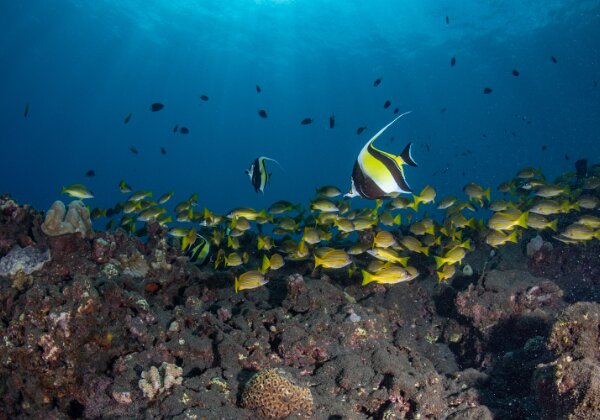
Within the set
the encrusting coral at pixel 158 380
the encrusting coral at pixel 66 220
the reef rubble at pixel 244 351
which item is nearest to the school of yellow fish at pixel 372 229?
the reef rubble at pixel 244 351

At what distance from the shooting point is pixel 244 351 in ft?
15.9

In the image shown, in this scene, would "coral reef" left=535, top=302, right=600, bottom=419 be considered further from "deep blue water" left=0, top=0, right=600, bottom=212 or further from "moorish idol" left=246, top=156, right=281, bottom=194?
"deep blue water" left=0, top=0, right=600, bottom=212

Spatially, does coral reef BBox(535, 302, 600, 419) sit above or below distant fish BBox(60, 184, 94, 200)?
above

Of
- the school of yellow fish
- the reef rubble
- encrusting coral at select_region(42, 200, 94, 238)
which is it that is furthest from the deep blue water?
encrusting coral at select_region(42, 200, 94, 238)

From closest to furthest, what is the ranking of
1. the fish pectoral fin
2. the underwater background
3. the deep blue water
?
the fish pectoral fin < the underwater background < the deep blue water

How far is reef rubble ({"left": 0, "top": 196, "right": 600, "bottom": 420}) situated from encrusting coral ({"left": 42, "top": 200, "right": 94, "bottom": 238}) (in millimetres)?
146

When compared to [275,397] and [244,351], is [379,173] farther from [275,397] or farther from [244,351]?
[244,351]

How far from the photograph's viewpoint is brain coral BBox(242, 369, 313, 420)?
3885 millimetres

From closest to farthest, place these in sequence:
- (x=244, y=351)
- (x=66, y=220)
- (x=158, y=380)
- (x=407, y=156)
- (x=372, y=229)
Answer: (x=407, y=156)
(x=158, y=380)
(x=244, y=351)
(x=66, y=220)
(x=372, y=229)

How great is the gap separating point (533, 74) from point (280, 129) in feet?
297

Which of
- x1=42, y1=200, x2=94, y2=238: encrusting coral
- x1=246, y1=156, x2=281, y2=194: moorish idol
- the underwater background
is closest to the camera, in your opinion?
the underwater background

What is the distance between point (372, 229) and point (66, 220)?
603 centimetres

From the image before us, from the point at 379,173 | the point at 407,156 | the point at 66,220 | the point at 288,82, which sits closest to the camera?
the point at 379,173

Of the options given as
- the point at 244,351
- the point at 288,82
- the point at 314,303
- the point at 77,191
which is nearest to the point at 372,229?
the point at 314,303
